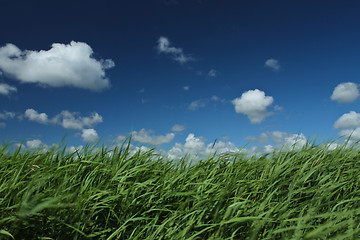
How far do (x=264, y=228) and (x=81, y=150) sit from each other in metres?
2.83

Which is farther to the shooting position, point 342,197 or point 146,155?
point 146,155

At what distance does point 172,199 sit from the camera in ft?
10.5

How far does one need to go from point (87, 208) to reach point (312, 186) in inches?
113

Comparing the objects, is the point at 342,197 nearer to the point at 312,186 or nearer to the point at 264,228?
Answer: the point at 312,186

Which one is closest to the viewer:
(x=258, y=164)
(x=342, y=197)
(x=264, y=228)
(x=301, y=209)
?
(x=264, y=228)

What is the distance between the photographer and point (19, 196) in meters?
2.89

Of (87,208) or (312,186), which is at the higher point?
(312,186)

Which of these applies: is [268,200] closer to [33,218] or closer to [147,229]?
[147,229]

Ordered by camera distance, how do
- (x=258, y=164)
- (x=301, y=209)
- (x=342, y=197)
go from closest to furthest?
(x=301, y=209) → (x=342, y=197) → (x=258, y=164)

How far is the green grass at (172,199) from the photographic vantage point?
2598 millimetres

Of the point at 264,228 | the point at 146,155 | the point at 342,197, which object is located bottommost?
the point at 264,228

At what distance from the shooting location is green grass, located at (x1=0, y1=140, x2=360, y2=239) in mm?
2598

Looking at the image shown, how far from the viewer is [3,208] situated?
2625mm

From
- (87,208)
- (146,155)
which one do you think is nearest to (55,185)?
(87,208)
